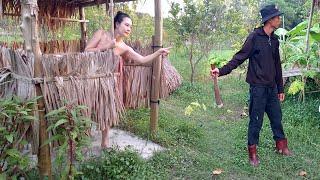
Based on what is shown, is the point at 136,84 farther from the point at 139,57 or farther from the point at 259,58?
the point at 259,58

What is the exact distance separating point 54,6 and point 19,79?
339 cm

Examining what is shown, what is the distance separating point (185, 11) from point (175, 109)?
3.05 m

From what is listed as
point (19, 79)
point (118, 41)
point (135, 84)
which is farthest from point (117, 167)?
point (118, 41)

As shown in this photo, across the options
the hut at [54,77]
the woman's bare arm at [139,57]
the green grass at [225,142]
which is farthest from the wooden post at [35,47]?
the woman's bare arm at [139,57]

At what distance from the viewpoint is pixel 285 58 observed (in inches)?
259

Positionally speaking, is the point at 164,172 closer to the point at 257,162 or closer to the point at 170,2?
the point at 257,162

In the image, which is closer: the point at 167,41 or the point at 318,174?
the point at 318,174

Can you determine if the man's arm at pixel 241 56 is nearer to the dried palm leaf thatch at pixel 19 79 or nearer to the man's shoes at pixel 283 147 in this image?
the man's shoes at pixel 283 147

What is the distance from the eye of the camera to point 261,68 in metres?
3.77

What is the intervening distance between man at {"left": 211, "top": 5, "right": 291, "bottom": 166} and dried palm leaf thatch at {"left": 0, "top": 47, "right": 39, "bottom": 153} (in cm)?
186

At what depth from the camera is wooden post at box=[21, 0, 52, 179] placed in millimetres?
2771

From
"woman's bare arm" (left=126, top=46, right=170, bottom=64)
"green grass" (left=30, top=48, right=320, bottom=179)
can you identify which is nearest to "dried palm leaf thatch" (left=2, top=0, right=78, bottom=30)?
"green grass" (left=30, top=48, right=320, bottom=179)

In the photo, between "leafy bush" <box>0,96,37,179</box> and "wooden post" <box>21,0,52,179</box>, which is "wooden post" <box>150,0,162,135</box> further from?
"leafy bush" <box>0,96,37,179</box>

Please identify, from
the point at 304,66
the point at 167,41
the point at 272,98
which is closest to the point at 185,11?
the point at 167,41
